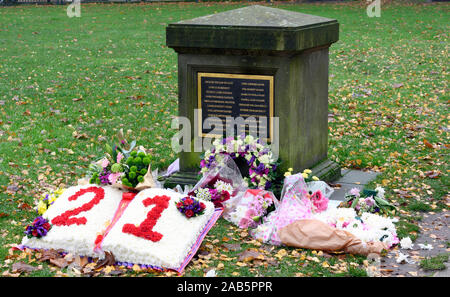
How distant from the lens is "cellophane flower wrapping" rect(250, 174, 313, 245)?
5719 mm

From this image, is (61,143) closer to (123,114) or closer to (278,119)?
(123,114)

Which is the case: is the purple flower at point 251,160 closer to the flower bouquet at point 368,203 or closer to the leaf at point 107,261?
the flower bouquet at point 368,203

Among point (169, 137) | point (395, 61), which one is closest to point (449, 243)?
point (169, 137)

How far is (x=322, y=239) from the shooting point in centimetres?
544

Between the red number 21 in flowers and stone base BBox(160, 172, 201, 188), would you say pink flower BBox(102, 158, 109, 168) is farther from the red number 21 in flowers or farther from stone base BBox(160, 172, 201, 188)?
stone base BBox(160, 172, 201, 188)

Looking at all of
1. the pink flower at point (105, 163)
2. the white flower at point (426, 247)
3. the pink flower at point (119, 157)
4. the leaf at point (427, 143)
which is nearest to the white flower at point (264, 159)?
the pink flower at point (119, 157)

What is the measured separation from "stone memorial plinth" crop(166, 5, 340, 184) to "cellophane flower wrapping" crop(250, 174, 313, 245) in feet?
1.92

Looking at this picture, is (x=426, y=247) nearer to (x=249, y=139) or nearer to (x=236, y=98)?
(x=249, y=139)

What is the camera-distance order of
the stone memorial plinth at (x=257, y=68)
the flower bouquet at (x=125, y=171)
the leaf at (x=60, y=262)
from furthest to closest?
1. the stone memorial plinth at (x=257, y=68)
2. the flower bouquet at (x=125, y=171)
3. the leaf at (x=60, y=262)

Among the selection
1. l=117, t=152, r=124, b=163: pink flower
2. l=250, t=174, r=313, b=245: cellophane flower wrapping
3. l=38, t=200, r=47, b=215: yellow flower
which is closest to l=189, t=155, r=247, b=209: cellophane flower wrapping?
l=250, t=174, r=313, b=245: cellophane flower wrapping

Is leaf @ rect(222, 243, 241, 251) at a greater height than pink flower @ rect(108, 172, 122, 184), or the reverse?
pink flower @ rect(108, 172, 122, 184)

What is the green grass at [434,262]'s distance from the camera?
199 inches

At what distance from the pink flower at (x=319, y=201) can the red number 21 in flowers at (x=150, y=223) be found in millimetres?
1454

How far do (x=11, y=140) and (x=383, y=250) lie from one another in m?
5.45
